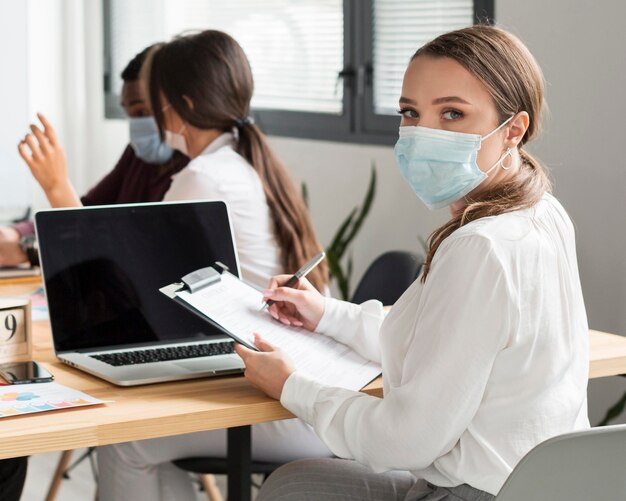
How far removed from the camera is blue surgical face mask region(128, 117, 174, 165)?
3150mm

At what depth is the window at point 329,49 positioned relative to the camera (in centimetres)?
362

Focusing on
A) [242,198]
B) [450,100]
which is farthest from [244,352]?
[242,198]

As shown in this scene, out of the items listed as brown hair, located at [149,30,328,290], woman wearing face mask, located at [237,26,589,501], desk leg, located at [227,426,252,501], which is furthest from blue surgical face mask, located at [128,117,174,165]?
woman wearing face mask, located at [237,26,589,501]

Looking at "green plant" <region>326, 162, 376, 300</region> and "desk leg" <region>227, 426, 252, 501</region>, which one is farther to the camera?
"green plant" <region>326, 162, 376, 300</region>

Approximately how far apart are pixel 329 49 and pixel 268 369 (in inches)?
102

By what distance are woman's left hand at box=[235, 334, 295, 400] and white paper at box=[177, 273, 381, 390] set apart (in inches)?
1.7

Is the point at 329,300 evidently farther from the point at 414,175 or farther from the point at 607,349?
the point at 607,349

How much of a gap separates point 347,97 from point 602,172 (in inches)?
54.1

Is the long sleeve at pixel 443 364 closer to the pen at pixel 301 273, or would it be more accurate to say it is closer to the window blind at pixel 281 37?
the pen at pixel 301 273

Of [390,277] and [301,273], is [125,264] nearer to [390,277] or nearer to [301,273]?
[301,273]

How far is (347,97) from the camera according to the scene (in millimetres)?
3848

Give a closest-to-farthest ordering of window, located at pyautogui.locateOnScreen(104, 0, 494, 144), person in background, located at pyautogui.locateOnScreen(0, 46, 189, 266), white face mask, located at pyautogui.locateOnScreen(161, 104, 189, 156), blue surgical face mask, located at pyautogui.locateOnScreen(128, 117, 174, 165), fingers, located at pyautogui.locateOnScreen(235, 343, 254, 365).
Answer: fingers, located at pyautogui.locateOnScreen(235, 343, 254, 365) < white face mask, located at pyautogui.locateOnScreen(161, 104, 189, 156) < person in background, located at pyautogui.locateOnScreen(0, 46, 189, 266) < blue surgical face mask, located at pyautogui.locateOnScreen(128, 117, 174, 165) < window, located at pyautogui.locateOnScreen(104, 0, 494, 144)

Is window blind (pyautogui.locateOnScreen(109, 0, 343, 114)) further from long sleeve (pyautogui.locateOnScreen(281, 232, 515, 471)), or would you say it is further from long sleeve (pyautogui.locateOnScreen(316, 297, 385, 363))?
long sleeve (pyautogui.locateOnScreen(281, 232, 515, 471))

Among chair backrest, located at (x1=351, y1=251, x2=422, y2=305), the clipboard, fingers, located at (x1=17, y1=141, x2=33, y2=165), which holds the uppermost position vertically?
fingers, located at (x1=17, y1=141, x2=33, y2=165)
